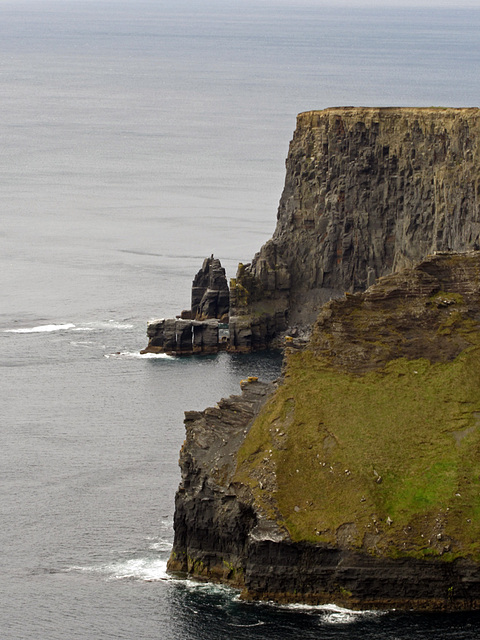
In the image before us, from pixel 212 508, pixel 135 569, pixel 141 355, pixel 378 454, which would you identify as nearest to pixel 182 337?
pixel 141 355

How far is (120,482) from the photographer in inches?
5143

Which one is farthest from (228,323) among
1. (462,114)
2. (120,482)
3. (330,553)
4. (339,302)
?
(330,553)

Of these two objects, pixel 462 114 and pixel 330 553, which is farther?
pixel 462 114

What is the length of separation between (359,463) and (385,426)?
171 inches

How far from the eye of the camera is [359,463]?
10556cm

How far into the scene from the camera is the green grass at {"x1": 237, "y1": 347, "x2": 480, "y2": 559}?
102m

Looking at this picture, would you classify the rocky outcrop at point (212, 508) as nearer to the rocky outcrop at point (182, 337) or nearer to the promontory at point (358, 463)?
the promontory at point (358, 463)

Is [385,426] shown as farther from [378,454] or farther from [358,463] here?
[358,463]

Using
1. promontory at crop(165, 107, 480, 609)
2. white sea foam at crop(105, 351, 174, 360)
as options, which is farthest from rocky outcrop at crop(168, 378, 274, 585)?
white sea foam at crop(105, 351, 174, 360)

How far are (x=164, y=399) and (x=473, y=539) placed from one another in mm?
65634

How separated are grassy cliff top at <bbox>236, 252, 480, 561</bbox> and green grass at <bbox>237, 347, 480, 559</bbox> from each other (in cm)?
8

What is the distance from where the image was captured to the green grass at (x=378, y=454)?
333 ft

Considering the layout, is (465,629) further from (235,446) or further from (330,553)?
(235,446)

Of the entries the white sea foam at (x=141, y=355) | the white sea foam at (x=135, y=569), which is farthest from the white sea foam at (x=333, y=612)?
the white sea foam at (x=141, y=355)
